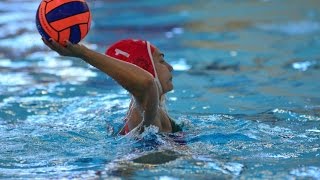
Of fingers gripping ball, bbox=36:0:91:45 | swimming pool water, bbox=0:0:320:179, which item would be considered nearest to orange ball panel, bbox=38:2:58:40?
fingers gripping ball, bbox=36:0:91:45

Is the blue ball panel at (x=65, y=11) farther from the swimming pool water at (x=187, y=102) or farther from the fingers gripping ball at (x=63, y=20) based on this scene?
the swimming pool water at (x=187, y=102)

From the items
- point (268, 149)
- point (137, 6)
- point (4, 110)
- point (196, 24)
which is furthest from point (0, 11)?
point (268, 149)

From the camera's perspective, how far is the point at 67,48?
3730 mm

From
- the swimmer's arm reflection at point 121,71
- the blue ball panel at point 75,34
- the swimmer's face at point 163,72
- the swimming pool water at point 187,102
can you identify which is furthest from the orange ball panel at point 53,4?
the swimming pool water at point 187,102

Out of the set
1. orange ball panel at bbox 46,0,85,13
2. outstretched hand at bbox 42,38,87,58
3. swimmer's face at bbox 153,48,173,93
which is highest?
orange ball panel at bbox 46,0,85,13

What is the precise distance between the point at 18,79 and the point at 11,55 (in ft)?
5.39

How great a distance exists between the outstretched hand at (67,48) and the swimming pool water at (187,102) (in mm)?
702

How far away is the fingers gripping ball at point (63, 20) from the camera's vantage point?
3887 millimetres

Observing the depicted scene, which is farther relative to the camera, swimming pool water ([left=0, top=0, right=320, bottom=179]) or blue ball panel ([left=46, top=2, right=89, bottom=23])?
swimming pool water ([left=0, top=0, right=320, bottom=179])

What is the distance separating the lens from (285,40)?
9.73m

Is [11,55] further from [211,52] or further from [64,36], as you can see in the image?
[64,36]

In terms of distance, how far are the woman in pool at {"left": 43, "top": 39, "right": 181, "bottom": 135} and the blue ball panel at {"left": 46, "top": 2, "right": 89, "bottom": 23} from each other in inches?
10.2

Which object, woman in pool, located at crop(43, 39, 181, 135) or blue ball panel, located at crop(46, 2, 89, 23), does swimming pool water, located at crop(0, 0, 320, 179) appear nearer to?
woman in pool, located at crop(43, 39, 181, 135)

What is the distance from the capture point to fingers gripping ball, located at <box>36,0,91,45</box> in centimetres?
389
